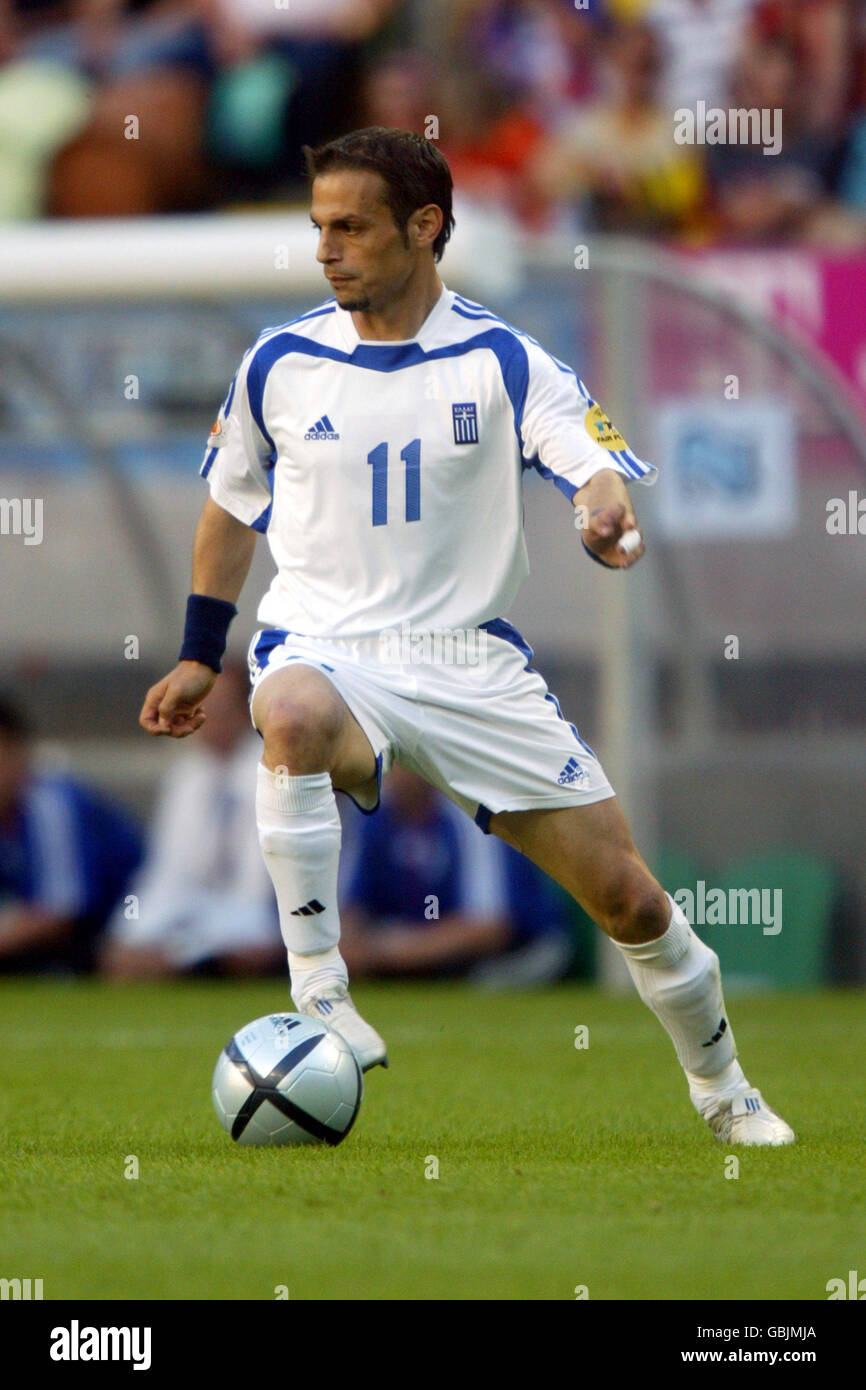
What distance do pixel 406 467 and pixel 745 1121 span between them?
1.53m

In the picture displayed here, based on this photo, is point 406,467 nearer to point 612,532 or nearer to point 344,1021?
point 612,532

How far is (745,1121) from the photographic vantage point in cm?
463

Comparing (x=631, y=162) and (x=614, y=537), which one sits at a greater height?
(x=631, y=162)

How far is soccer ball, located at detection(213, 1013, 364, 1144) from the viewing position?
4.35m

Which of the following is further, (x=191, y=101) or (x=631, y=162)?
(x=191, y=101)

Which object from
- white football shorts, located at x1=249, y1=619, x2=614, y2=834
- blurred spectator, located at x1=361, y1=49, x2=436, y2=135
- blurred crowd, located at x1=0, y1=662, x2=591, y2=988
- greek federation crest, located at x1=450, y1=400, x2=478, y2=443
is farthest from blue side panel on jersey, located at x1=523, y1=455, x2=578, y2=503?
blurred spectator, located at x1=361, y1=49, x2=436, y2=135

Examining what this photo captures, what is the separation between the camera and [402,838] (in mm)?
9703

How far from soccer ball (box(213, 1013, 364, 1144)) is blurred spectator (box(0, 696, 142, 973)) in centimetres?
570

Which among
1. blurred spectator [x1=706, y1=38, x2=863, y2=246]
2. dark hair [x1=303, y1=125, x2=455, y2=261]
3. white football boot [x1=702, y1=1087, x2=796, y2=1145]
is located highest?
blurred spectator [x1=706, y1=38, x2=863, y2=246]

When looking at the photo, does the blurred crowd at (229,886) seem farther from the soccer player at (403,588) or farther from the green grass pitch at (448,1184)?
the soccer player at (403,588)

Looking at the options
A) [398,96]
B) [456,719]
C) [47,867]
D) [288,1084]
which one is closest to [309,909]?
[288,1084]

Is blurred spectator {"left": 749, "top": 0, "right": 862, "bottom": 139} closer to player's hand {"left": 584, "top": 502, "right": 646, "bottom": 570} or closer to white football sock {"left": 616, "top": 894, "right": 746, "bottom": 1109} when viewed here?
white football sock {"left": 616, "top": 894, "right": 746, "bottom": 1109}

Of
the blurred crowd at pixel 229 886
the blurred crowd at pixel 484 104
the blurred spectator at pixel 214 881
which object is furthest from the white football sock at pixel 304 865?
the blurred crowd at pixel 484 104

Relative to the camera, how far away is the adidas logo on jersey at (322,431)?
4.69 metres
